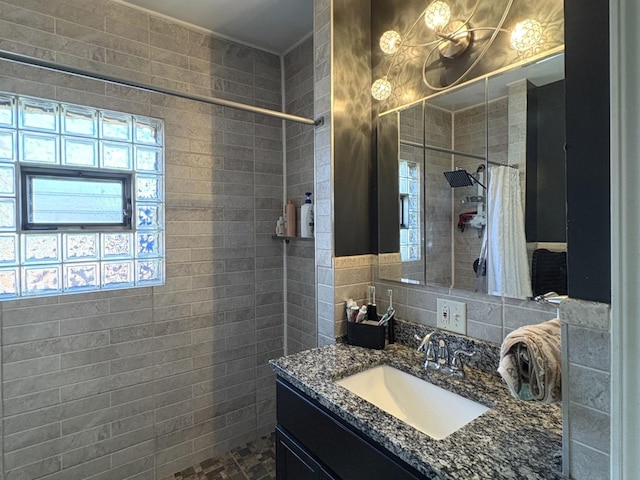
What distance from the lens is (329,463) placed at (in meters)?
1.09

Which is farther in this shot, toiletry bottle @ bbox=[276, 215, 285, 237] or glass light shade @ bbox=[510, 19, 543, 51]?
toiletry bottle @ bbox=[276, 215, 285, 237]

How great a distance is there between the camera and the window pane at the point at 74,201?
5.49 ft

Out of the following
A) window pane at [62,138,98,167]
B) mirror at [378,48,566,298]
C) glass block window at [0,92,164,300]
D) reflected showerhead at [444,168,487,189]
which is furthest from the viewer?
window pane at [62,138,98,167]

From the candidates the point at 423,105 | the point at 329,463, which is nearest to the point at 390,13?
the point at 423,105

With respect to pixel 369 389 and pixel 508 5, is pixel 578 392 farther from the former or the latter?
pixel 508 5

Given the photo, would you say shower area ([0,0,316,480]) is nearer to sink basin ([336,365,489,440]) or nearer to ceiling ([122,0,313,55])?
ceiling ([122,0,313,55])

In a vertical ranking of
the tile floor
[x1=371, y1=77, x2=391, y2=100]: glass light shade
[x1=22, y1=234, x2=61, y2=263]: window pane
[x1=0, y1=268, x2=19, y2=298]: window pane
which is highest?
[x1=371, y1=77, x2=391, y2=100]: glass light shade

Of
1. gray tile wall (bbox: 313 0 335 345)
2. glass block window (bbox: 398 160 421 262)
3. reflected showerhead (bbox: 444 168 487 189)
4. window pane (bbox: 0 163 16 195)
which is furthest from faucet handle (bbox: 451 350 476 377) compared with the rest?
window pane (bbox: 0 163 16 195)

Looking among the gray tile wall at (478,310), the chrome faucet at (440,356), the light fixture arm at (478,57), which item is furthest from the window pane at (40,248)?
the light fixture arm at (478,57)

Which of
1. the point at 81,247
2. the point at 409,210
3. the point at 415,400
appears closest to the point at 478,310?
the point at 415,400

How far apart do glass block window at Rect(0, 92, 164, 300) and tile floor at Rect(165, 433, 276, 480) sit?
1.17m

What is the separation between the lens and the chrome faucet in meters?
1.25

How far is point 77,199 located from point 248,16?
4.62 ft

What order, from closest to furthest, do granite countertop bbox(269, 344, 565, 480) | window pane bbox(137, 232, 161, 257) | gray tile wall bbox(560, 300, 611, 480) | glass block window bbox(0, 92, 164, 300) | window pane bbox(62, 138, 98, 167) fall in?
gray tile wall bbox(560, 300, 611, 480) → granite countertop bbox(269, 344, 565, 480) → glass block window bbox(0, 92, 164, 300) → window pane bbox(62, 138, 98, 167) → window pane bbox(137, 232, 161, 257)
